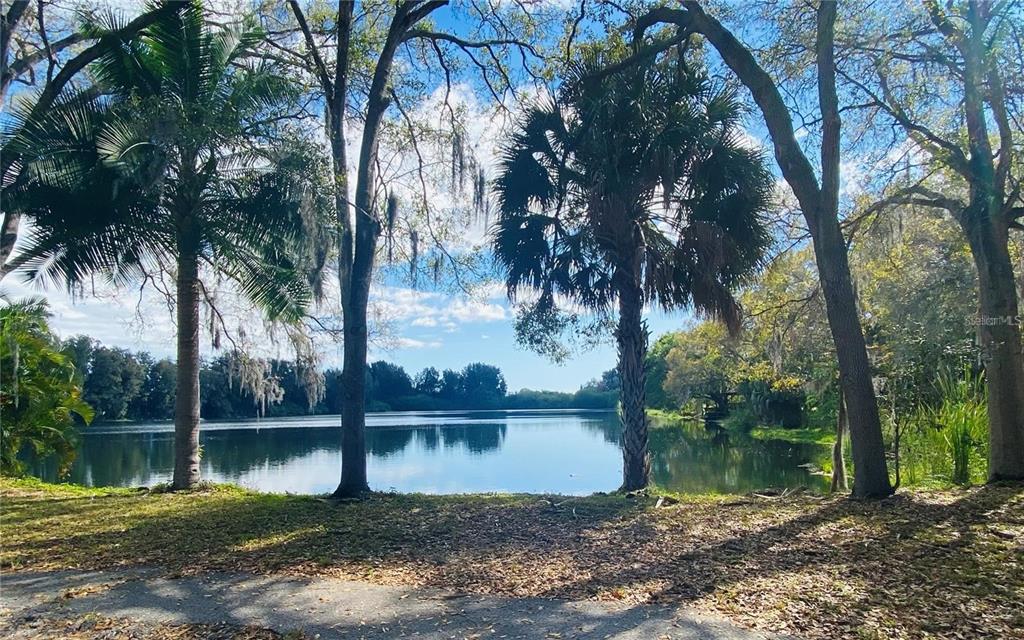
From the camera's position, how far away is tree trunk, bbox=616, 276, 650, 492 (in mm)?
10102

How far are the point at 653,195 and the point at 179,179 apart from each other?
22.9ft

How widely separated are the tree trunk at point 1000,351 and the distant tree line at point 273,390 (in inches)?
363

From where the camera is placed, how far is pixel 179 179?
9336 mm

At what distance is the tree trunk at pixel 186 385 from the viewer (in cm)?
1022

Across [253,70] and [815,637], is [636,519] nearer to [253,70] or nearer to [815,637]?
[815,637]

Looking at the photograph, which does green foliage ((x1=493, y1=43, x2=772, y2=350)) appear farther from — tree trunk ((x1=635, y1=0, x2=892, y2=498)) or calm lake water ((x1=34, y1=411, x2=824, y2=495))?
calm lake water ((x1=34, y1=411, x2=824, y2=495))

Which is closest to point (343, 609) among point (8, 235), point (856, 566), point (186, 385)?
point (856, 566)

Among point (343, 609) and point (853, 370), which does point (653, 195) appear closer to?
point (853, 370)

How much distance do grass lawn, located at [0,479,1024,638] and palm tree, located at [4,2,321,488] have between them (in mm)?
3315

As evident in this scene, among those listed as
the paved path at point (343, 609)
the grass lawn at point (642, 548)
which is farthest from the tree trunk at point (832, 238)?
the paved path at point (343, 609)

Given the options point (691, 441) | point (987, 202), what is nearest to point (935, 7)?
point (987, 202)

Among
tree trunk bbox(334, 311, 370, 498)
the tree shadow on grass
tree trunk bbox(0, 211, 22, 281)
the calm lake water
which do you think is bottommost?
the calm lake water

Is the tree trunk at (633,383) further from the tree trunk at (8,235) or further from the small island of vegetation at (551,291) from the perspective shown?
the tree trunk at (8,235)

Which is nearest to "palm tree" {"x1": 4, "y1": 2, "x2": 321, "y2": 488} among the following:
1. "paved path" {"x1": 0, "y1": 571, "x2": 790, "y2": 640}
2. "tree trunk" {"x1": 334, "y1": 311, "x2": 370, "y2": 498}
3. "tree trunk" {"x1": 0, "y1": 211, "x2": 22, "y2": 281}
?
"tree trunk" {"x1": 0, "y1": 211, "x2": 22, "y2": 281}
